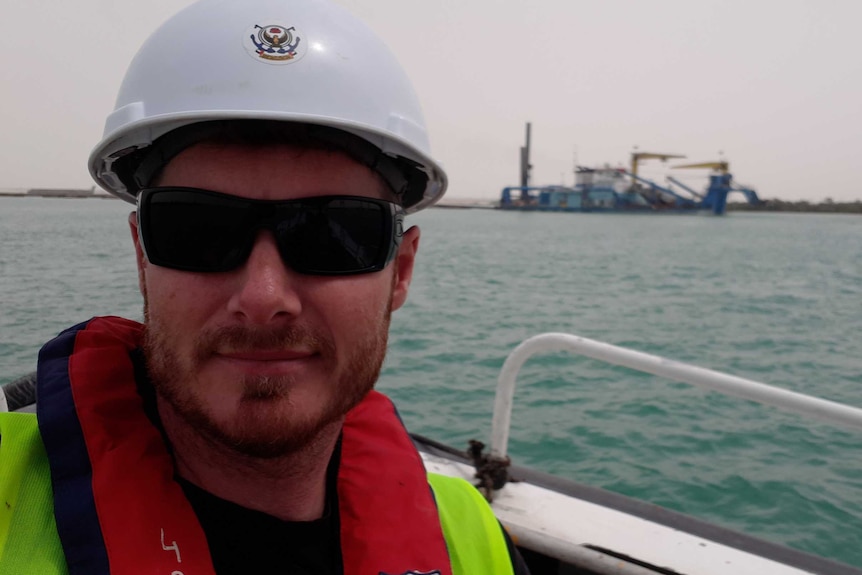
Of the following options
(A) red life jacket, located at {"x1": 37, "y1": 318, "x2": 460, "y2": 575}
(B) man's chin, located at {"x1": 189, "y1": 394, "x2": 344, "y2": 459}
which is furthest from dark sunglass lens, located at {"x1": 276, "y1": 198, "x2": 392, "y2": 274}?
(A) red life jacket, located at {"x1": 37, "y1": 318, "x2": 460, "y2": 575}

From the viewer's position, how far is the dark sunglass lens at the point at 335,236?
1.00 meters

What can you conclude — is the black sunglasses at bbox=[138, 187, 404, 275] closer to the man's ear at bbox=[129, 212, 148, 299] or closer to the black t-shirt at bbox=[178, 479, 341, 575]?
the man's ear at bbox=[129, 212, 148, 299]

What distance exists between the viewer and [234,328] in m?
0.94

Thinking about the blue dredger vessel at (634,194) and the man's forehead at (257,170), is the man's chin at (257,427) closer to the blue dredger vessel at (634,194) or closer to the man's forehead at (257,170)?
the man's forehead at (257,170)

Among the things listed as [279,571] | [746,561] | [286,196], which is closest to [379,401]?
[279,571]

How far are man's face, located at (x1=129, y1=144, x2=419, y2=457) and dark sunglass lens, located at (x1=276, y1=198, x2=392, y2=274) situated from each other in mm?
20

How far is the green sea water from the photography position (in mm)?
5137

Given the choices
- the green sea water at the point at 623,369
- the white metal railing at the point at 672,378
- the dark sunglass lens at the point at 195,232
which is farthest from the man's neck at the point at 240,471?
the green sea water at the point at 623,369

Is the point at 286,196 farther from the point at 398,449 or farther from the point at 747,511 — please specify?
the point at 747,511

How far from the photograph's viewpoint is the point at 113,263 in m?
12.2

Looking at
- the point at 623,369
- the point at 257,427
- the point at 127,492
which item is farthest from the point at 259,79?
the point at 623,369

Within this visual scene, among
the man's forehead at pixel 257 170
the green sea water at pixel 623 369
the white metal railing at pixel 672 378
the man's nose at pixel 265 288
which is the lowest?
the green sea water at pixel 623 369

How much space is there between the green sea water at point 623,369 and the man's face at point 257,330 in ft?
14.8

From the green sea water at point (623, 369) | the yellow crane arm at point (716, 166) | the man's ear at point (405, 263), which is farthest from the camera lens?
the yellow crane arm at point (716, 166)
